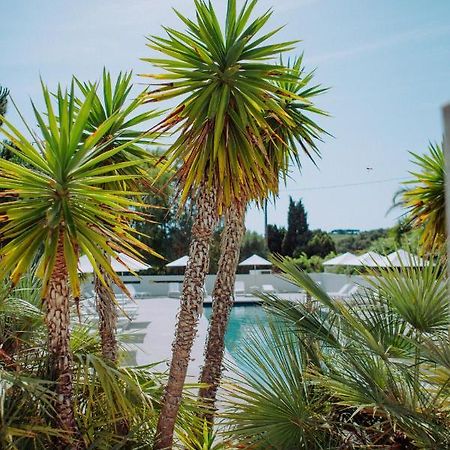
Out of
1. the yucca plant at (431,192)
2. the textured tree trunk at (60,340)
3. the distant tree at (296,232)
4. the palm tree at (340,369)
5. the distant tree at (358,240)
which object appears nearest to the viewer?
the palm tree at (340,369)

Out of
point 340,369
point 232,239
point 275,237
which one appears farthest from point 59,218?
point 275,237

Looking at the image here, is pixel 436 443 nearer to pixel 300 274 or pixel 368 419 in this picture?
pixel 368 419

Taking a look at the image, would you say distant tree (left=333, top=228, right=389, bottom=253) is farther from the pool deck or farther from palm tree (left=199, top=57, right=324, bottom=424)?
palm tree (left=199, top=57, right=324, bottom=424)

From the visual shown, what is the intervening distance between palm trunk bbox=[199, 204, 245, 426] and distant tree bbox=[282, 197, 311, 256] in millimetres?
31593

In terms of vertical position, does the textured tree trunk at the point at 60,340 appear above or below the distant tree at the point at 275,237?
below

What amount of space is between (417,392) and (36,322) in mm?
3284

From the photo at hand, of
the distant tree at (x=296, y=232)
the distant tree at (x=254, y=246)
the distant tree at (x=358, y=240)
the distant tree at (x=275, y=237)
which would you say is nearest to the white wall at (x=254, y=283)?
the distant tree at (x=254, y=246)

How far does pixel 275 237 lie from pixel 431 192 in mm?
33424

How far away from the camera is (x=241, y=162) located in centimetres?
512

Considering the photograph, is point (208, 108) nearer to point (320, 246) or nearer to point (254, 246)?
point (254, 246)

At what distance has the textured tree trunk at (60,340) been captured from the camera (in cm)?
416

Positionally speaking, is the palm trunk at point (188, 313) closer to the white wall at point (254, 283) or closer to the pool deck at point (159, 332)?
the pool deck at point (159, 332)

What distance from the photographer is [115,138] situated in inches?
216

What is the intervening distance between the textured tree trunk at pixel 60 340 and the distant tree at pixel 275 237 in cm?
3586
